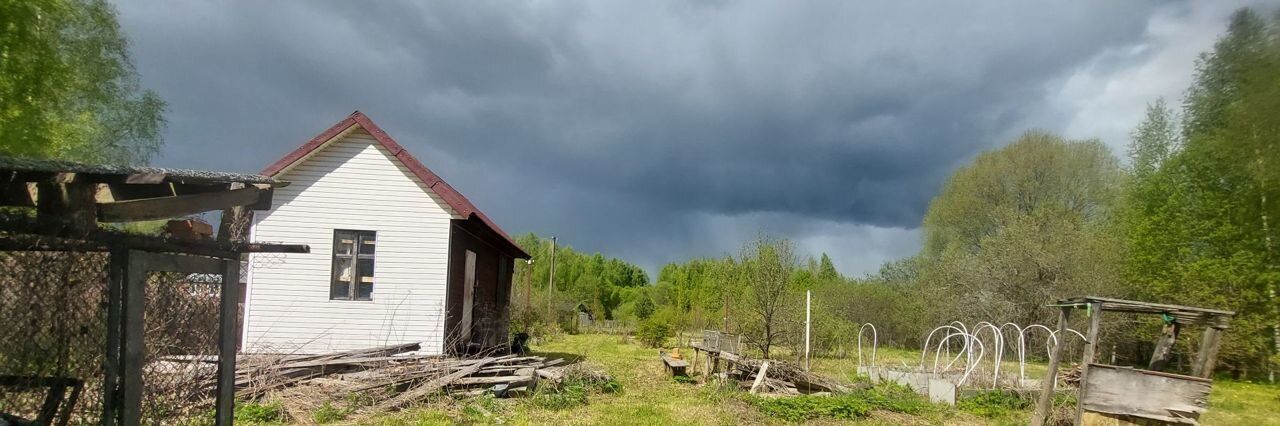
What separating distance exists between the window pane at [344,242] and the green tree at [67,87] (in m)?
6.90

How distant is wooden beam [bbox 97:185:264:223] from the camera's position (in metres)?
4.61

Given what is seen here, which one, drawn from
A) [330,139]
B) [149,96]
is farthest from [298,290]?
[149,96]

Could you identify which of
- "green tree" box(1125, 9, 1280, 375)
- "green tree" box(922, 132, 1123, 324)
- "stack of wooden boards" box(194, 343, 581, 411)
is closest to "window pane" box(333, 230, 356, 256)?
"stack of wooden boards" box(194, 343, 581, 411)

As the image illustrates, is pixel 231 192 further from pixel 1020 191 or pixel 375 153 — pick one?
pixel 1020 191

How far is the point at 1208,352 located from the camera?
30.7ft

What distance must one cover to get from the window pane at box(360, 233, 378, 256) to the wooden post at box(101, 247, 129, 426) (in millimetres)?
9704

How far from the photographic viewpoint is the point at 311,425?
9.45 meters

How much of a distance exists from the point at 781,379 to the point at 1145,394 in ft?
21.0

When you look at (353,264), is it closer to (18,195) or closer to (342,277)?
(342,277)

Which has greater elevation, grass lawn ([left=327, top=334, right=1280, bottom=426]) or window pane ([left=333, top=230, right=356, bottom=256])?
window pane ([left=333, top=230, right=356, bottom=256])

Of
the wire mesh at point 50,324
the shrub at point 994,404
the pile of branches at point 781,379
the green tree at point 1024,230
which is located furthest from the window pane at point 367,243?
the green tree at point 1024,230

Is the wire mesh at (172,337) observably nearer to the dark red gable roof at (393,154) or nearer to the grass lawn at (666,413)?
the grass lawn at (666,413)

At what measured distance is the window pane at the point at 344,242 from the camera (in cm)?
1386

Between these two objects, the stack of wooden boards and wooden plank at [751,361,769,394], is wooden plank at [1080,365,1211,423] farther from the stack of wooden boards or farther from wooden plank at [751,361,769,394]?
the stack of wooden boards
